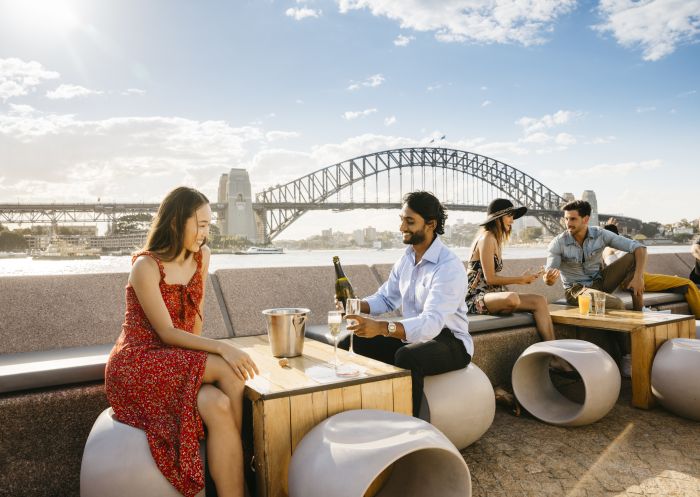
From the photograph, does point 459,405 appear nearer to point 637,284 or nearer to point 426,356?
point 426,356

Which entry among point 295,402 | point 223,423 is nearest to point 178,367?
point 223,423

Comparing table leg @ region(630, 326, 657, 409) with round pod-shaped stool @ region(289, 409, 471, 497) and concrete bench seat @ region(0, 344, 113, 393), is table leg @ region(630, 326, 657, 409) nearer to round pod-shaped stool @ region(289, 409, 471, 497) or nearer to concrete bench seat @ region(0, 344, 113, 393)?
round pod-shaped stool @ region(289, 409, 471, 497)

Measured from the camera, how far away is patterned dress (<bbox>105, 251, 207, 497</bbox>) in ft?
4.15

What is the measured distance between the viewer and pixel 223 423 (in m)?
1.32

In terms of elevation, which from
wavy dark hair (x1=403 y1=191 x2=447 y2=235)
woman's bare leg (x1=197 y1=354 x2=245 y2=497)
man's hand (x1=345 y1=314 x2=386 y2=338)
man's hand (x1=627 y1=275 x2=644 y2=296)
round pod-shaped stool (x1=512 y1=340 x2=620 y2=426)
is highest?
wavy dark hair (x1=403 y1=191 x2=447 y2=235)

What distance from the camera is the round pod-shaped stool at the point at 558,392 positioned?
2164 mm

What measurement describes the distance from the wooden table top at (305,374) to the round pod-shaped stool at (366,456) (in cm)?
11

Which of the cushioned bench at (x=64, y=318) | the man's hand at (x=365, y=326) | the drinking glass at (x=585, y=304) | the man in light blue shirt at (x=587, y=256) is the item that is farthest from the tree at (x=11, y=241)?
the drinking glass at (x=585, y=304)

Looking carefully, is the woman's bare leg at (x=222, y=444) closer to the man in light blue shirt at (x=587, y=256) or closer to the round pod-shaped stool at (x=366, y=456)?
the round pod-shaped stool at (x=366, y=456)

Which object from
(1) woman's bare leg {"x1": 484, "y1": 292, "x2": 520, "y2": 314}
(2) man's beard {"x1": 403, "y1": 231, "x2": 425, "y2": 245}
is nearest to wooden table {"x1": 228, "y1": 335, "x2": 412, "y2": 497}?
(2) man's beard {"x1": 403, "y1": 231, "x2": 425, "y2": 245}

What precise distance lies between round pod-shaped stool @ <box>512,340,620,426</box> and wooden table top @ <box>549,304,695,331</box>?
24 cm

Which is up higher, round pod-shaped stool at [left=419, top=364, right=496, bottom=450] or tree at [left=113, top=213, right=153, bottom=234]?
tree at [left=113, top=213, right=153, bottom=234]

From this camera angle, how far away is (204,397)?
135 cm

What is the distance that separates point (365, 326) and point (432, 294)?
35cm
